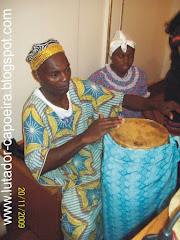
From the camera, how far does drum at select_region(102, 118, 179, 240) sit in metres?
1.16

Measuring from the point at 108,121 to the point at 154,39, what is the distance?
9.37 feet

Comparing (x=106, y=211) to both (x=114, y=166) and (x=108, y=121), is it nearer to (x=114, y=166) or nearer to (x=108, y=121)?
(x=114, y=166)

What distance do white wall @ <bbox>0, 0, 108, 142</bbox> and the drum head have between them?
0.80 metres

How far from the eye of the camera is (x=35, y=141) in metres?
1.26

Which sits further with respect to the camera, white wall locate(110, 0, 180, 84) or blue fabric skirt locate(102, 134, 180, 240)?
white wall locate(110, 0, 180, 84)

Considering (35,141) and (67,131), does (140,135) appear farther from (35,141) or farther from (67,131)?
(35,141)

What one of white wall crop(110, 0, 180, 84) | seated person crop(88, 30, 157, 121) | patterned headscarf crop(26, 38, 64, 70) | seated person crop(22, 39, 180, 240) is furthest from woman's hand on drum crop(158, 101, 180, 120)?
white wall crop(110, 0, 180, 84)

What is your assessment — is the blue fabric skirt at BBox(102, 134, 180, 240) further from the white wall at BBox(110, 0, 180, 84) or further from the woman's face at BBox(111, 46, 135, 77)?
the white wall at BBox(110, 0, 180, 84)

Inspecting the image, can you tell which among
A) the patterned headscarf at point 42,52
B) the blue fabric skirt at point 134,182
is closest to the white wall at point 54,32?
the patterned headscarf at point 42,52

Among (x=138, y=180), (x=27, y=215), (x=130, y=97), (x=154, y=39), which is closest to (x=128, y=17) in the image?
(x=154, y=39)

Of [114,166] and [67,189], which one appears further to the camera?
[67,189]

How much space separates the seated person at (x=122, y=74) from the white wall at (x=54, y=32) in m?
0.30

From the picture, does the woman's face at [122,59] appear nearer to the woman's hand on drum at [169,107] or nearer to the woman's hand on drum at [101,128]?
the woman's hand on drum at [169,107]

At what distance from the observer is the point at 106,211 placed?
1.46m
